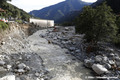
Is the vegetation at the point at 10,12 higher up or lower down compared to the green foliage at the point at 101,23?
higher up

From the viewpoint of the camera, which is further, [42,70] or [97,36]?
[97,36]

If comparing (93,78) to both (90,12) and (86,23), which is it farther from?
(90,12)

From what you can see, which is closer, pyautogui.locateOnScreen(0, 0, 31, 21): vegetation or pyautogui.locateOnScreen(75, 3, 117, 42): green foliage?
pyautogui.locateOnScreen(75, 3, 117, 42): green foliage

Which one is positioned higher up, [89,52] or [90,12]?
[90,12]

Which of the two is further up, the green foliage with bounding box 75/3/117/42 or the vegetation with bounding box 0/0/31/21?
the vegetation with bounding box 0/0/31/21

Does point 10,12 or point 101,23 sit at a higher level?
point 10,12

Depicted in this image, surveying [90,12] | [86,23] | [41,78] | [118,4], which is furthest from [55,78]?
[118,4]

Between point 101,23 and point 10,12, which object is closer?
point 101,23

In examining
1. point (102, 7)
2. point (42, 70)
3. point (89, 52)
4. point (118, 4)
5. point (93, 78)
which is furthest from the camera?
point (118, 4)

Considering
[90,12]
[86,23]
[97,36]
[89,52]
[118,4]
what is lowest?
[89,52]

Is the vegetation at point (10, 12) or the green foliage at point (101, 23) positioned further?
the vegetation at point (10, 12)

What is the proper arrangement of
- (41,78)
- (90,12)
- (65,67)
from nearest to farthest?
(41,78) < (65,67) < (90,12)

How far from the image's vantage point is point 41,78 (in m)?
7.36

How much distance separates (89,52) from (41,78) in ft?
28.3
